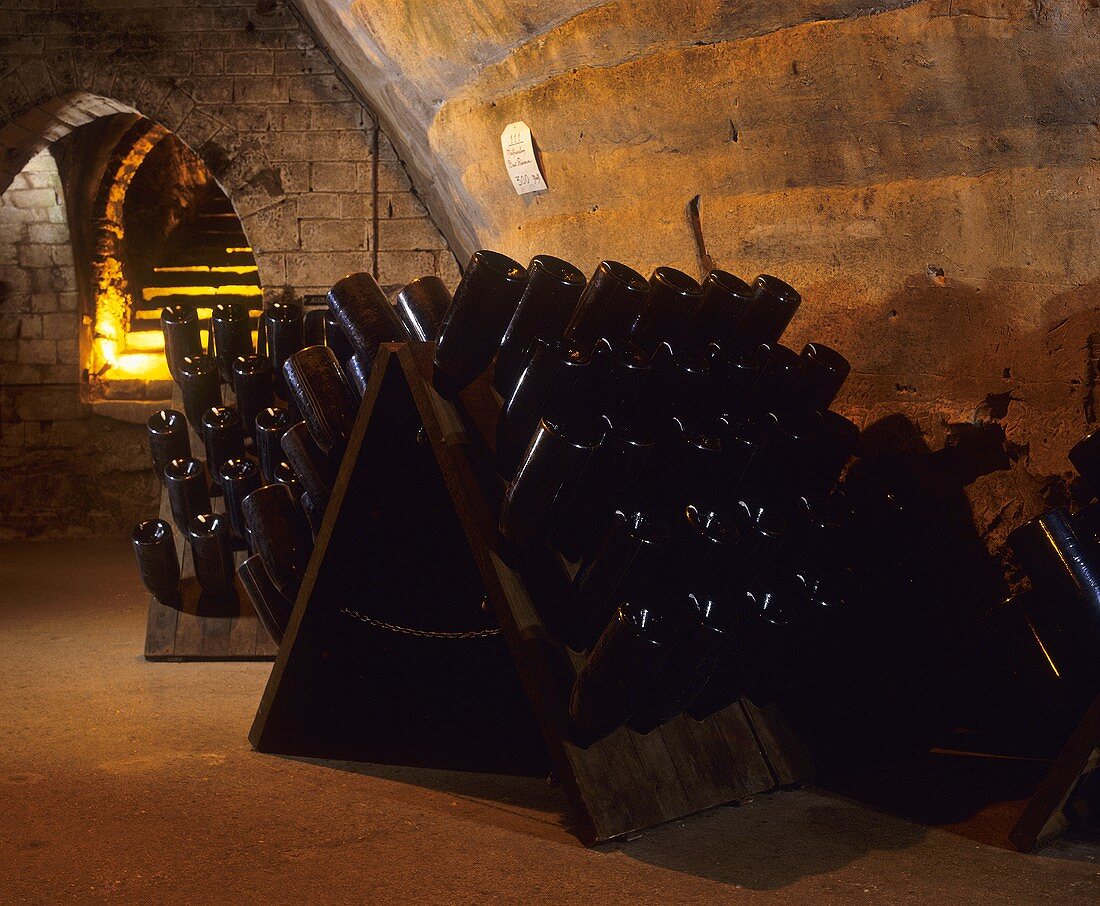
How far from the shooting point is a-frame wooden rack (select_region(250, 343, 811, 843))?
1874 mm

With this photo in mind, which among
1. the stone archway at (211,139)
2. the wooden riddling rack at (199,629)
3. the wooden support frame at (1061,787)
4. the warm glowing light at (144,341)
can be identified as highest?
the stone archway at (211,139)

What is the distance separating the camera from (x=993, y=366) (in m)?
2.67

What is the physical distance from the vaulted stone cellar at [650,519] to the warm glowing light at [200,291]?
14.0ft

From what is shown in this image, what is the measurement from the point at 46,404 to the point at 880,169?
5747 mm

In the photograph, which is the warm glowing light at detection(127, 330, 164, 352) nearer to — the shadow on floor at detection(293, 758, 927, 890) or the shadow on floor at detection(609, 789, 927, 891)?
the shadow on floor at detection(293, 758, 927, 890)

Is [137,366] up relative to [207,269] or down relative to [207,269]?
down

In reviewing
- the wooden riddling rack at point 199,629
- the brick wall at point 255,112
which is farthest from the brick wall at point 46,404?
the wooden riddling rack at point 199,629

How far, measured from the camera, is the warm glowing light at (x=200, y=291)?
7785 mm

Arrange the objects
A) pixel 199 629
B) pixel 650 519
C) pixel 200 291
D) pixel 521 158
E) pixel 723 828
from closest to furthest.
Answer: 1. pixel 650 519
2. pixel 723 828
3. pixel 199 629
4. pixel 521 158
5. pixel 200 291

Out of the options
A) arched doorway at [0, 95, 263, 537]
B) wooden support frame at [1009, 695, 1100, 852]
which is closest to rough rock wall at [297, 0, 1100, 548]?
wooden support frame at [1009, 695, 1100, 852]

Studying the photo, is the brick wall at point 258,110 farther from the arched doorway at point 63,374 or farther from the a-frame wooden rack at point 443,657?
the a-frame wooden rack at point 443,657

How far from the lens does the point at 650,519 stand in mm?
1791

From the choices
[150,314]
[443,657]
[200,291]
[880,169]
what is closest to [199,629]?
[443,657]

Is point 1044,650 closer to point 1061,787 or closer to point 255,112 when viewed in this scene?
point 1061,787
